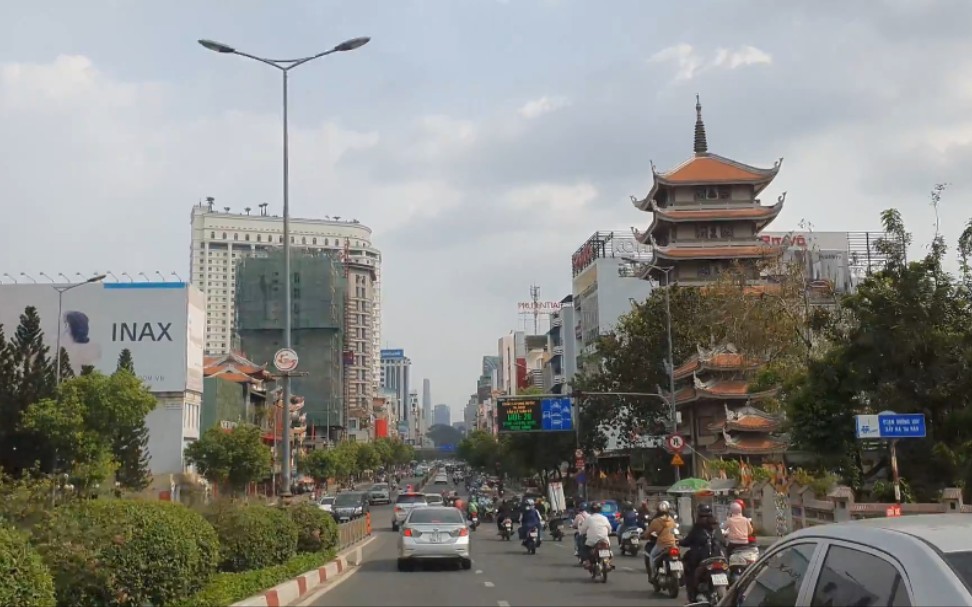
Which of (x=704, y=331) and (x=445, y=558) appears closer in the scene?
(x=445, y=558)

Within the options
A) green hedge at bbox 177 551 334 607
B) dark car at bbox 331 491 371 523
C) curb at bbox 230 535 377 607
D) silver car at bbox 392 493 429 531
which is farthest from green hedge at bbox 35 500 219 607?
dark car at bbox 331 491 371 523

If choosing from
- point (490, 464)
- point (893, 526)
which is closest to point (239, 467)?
point (893, 526)

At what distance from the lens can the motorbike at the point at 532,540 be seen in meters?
26.4

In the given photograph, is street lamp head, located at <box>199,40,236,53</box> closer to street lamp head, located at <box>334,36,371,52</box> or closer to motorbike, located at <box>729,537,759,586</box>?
street lamp head, located at <box>334,36,371,52</box>

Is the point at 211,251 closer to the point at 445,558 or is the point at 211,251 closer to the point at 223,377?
the point at 223,377

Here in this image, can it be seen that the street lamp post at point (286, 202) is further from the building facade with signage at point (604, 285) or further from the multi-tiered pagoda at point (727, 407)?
the building facade with signage at point (604, 285)

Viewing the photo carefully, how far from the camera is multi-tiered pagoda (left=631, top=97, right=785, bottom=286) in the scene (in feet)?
210

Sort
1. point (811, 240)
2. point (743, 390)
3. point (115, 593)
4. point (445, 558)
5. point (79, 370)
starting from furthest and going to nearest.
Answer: point (811, 240)
point (79, 370)
point (743, 390)
point (445, 558)
point (115, 593)

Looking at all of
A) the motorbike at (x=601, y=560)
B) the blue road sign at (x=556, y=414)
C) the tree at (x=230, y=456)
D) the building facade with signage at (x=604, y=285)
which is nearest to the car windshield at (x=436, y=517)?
the motorbike at (x=601, y=560)

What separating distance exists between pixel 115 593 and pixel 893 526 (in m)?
8.47

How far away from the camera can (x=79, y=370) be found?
212ft

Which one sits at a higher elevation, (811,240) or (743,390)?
(811,240)

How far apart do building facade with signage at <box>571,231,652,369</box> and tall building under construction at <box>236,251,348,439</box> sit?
2822 centimetres

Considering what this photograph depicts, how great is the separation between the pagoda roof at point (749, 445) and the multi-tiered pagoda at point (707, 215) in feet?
54.1
